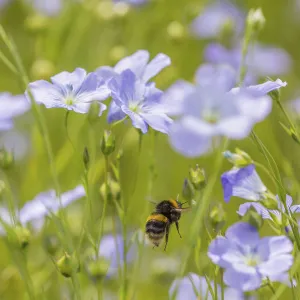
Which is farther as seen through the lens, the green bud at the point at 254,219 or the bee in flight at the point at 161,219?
the bee in flight at the point at 161,219

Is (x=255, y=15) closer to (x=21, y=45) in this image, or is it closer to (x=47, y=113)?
(x=47, y=113)

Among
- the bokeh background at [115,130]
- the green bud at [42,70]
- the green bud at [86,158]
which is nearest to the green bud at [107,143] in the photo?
the green bud at [86,158]

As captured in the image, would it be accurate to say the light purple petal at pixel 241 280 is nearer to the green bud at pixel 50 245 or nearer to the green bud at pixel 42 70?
the green bud at pixel 50 245

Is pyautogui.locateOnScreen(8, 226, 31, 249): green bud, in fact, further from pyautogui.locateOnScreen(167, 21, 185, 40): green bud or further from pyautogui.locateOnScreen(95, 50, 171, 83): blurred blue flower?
pyautogui.locateOnScreen(167, 21, 185, 40): green bud

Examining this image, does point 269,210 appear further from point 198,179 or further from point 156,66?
point 156,66

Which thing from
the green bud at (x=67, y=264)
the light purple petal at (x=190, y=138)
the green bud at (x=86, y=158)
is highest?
the light purple petal at (x=190, y=138)

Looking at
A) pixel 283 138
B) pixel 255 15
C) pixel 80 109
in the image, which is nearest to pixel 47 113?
pixel 283 138
